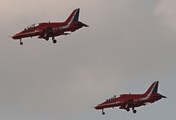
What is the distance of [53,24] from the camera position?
130 metres

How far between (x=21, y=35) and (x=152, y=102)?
28193 millimetres

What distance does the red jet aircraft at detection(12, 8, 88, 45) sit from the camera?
12800 cm

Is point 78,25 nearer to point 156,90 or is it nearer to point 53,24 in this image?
point 53,24

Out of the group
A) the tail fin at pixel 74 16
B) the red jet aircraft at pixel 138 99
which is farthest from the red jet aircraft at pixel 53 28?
the red jet aircraft at pixel 138 99

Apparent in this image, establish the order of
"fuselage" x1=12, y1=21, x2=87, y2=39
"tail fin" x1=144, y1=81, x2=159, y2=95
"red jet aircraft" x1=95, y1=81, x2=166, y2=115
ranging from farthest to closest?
"tail fin" x1=144, y1=81, x2=159, y2=95, "red jet aircraft" x1=95, y1=81, x2=166, y2=115, "fuselage" x1=12, y1=21, x2=87, y2=39

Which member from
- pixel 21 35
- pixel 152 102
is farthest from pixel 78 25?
pixel 152 102

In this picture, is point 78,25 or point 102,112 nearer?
point 78,25

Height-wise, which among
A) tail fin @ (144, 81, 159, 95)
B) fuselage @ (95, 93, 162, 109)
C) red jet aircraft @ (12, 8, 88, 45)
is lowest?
fuselage @ (95, 93, 162, 109)

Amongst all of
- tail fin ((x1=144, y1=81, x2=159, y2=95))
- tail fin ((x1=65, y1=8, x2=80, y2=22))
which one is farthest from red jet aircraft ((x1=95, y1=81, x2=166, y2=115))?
→ tail fin ((x1=65, y1=8, x2=80, y2=22))

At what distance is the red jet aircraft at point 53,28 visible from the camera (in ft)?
420

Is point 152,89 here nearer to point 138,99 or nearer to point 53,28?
point 138,99

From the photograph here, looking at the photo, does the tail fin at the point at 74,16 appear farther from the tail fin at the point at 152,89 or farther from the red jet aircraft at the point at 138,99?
the tail fin at the point at 152,89

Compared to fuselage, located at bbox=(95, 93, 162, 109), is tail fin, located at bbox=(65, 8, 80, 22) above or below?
above

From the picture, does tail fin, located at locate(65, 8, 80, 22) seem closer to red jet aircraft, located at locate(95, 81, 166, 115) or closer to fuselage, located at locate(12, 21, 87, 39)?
fuselage, located at locate(12, 21, 87, 39)
